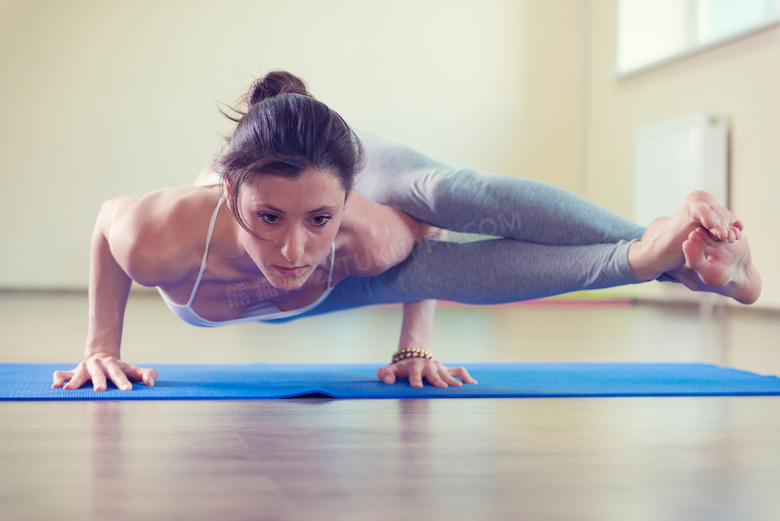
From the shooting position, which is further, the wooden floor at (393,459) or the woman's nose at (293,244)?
the woman's nose at (293,244)

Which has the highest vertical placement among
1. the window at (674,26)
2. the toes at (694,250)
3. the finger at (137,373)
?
the window at (674,26)

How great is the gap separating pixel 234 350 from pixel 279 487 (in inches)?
63.1

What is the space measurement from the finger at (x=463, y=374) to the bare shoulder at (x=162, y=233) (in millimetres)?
573

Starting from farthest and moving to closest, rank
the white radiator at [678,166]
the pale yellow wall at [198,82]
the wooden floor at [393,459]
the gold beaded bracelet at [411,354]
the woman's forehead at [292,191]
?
1. the pale yellow wall at [198,82]
2. the white radiator at [678,166]
3. the gold beaded bracelet at [411,354]
4. the woman's forehead at [292,191]
5. the wooden floor at [393,459]

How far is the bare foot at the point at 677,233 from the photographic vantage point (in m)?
1.32

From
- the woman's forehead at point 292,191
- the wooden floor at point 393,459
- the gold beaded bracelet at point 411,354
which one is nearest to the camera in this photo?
the wooden floor at point 393,459

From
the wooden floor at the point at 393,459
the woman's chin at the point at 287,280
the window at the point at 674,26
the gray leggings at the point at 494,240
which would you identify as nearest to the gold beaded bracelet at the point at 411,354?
the gray leggings at the point at 494,240

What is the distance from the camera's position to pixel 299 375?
1721mm

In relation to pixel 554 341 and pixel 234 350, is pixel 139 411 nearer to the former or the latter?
pixel 234 350

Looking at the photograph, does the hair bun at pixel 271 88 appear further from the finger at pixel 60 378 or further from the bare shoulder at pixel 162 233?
the finger at pixel 60 378

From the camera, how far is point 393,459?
0.93m

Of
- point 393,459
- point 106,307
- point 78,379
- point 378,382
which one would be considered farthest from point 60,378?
point 393,459

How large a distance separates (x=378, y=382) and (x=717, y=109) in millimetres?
3405

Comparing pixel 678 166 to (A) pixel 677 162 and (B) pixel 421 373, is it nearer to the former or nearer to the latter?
(A) pixel 677 162
